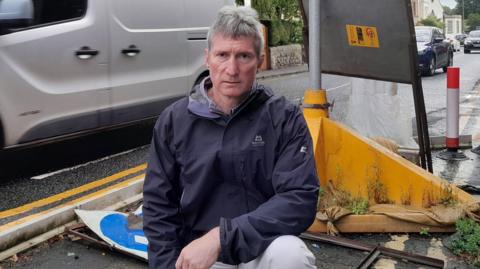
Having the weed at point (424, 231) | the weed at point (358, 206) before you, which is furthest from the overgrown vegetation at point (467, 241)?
the weed at point (358, 206)

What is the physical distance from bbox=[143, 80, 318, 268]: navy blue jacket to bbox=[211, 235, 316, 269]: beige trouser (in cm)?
5

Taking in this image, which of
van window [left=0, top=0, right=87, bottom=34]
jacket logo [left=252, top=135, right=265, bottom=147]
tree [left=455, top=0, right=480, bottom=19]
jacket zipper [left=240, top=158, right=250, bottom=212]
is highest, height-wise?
tree [left=455, top=0, right=480, bottom=19]

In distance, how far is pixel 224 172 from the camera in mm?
2250

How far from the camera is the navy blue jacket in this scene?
7.23ft

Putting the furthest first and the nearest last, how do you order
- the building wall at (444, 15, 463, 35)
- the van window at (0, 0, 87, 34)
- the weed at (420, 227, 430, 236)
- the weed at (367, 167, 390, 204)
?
the building wall at (444, 15, 463, 35), the van window at (0, 0, 87, 34), the weed at (367, 167, 390, 204), the weed at (420, 227, 430, 236)

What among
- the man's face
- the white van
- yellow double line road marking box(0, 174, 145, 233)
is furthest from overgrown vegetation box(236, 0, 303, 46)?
the man's face

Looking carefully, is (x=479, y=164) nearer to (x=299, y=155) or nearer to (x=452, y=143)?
(x=452, y=143)

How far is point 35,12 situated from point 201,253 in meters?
3.98

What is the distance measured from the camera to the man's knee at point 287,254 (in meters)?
2.07

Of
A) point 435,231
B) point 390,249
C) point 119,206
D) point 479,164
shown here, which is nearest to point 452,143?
point 479,164

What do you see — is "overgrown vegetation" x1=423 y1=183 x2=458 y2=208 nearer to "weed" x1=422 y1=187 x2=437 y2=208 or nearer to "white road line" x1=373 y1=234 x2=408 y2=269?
"weed" x1=422 y1=187 x2=437 y2=208

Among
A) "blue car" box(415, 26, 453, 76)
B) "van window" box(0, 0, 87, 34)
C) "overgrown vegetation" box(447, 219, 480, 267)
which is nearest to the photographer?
"overgrown vegetation" box(447, 219, 480, 267)

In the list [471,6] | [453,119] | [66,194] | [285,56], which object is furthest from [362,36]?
[471,6]

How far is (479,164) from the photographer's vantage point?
5859 mm
